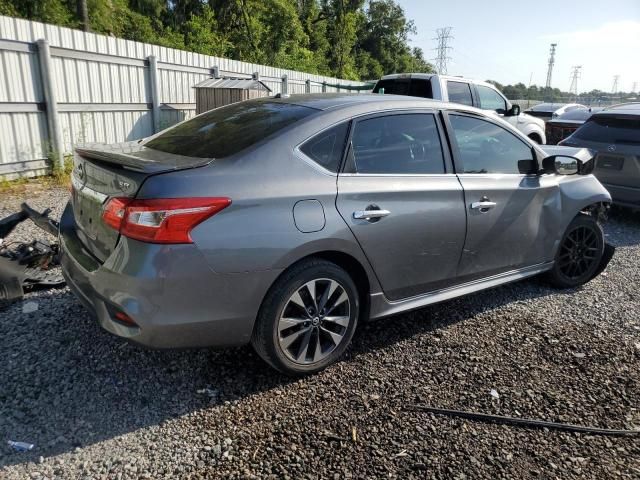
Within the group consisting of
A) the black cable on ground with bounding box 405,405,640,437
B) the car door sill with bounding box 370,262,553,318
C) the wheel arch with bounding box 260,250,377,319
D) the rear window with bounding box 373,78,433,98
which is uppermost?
the rear window with bounding box 373,78,433,98

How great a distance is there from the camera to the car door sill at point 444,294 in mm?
3236

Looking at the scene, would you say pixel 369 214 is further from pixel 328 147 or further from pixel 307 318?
pixel 307 318

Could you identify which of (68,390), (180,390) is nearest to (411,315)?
(180,390)

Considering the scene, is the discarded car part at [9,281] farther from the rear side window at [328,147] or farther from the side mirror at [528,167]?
the side mirror at [528,167]

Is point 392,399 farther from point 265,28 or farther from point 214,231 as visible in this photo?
point 265,28

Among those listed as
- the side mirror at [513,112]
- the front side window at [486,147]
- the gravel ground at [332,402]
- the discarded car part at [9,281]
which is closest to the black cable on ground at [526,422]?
the gravel ground at [332,402]

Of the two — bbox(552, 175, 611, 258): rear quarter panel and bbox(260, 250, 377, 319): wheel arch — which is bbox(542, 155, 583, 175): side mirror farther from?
bbox(260, 250, 377, 319): wheel arch

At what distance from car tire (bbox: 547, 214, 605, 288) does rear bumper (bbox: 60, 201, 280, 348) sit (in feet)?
10.1

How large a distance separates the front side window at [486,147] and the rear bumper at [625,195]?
149 inches

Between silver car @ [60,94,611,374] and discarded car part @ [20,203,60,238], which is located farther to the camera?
discarded car part @ [20,203,60,238]

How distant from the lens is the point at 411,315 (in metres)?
3.96

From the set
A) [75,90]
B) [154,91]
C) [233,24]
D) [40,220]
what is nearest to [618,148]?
[40,220]

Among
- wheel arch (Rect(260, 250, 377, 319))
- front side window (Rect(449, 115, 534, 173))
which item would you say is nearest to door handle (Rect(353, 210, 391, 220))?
wheel arch (Rect(260, 250, 377, 319))

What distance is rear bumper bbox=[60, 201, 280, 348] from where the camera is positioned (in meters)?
2.41
